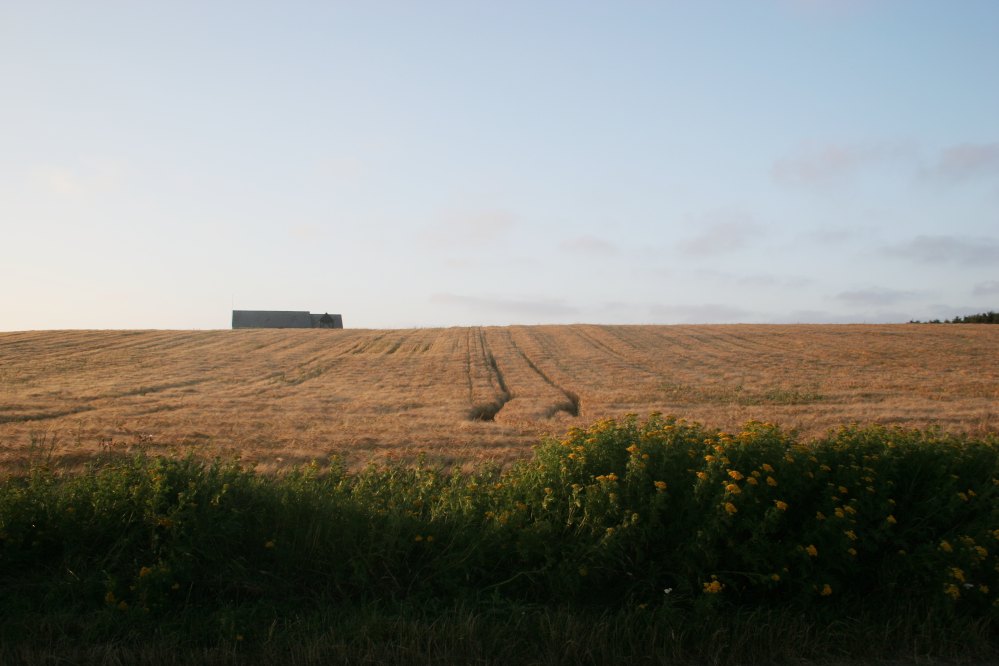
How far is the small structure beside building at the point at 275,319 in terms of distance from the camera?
72.9 meters

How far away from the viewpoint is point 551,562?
5.55 m

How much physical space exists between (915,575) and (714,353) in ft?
99.6

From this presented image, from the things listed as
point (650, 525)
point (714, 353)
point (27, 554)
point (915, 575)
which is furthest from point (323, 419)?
point (714, 353)

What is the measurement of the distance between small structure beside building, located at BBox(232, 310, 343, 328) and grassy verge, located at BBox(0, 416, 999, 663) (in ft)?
228

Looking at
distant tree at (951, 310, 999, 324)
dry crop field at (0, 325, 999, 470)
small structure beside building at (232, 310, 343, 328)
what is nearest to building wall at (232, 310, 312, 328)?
small structure beside building at (232, 310, 343, 328)

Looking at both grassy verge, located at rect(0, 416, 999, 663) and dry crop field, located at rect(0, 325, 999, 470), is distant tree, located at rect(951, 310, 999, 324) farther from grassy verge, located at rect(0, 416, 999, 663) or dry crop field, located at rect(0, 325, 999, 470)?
grassy verge, located at rect(0, 416, 999, 663)

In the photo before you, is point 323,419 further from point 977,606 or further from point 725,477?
point 977,606

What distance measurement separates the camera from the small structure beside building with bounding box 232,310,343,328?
72938 mm

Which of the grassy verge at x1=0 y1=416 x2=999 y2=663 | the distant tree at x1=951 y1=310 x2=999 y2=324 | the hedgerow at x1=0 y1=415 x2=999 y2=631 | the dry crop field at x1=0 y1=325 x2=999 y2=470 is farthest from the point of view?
the distant tree at x1=951 y1=310 x2=999 y2=324

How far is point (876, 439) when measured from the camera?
6.64 meters

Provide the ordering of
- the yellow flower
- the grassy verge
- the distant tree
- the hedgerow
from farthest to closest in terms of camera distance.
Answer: the distant tree
the hedgerow
the yellow flower
the grassy verge

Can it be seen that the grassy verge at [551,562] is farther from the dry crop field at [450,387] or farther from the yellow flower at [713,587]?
the dry crop field at [450,387]

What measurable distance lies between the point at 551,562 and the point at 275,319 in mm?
72146

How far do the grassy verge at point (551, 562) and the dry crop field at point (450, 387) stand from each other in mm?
4605
